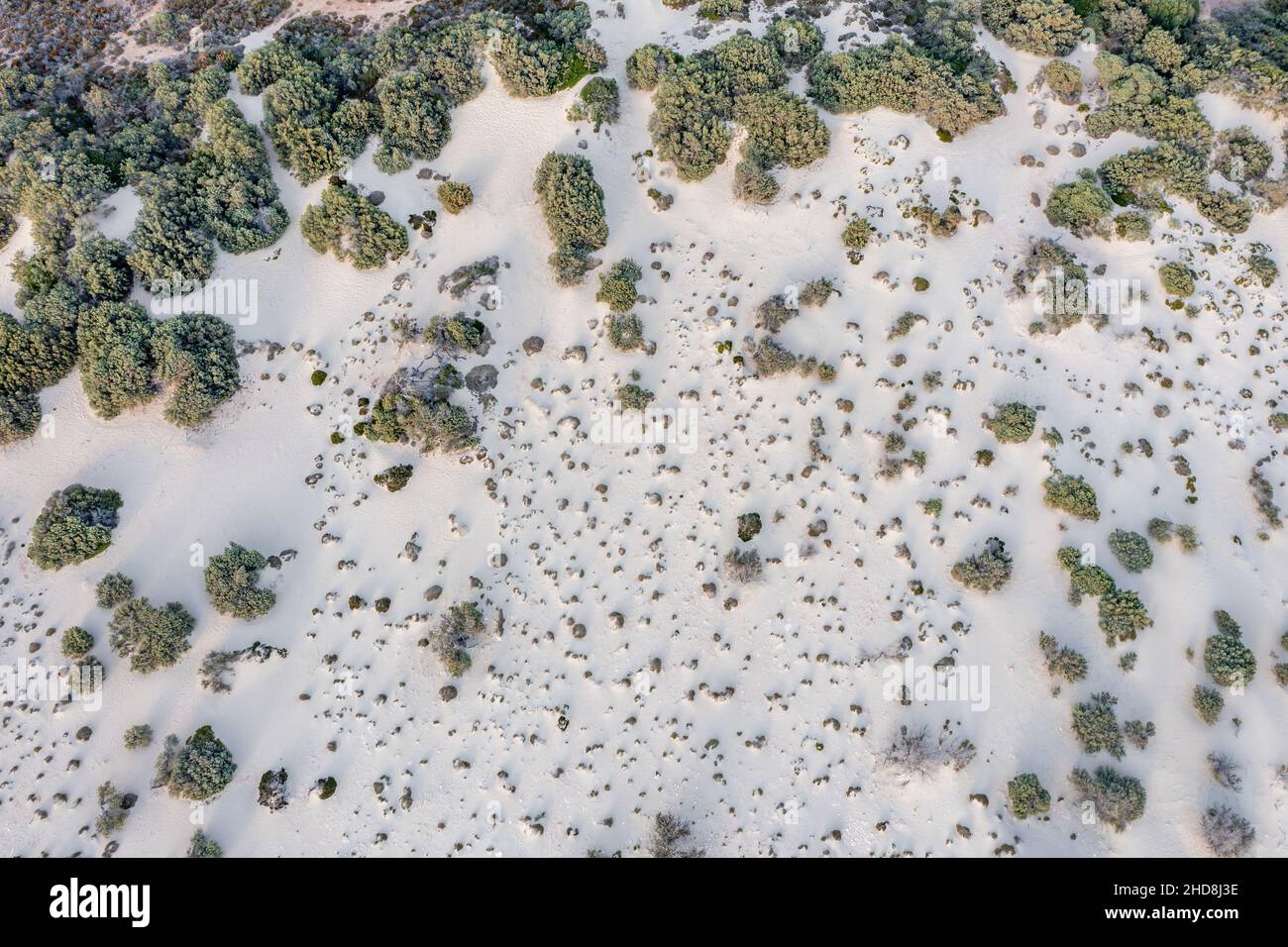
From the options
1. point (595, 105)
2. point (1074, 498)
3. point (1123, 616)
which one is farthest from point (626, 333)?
point (1123, 616)

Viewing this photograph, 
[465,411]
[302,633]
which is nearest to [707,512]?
[465,411]

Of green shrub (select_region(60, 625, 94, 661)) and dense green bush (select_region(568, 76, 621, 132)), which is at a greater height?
dense green bush (select_region(568, 76, 621, 132))

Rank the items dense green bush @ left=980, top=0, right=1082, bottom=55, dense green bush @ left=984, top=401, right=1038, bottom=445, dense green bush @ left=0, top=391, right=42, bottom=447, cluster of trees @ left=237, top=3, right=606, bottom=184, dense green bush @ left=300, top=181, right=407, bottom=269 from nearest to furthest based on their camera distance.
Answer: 1. dense green bush @ left=0, top=391, right=42, bottom=447
2. dense green bush @ left=984, top=401, right=1038, bottom=445
3. dense green bush @ left=300, top=181, right=407, bottom=269
4. cluster of trees @ left=237, top=3, right=606, bottom=184
5. dense green bush @ left=980, top=0, right=1082, bottom=55

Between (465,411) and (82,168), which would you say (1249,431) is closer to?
(465,411)

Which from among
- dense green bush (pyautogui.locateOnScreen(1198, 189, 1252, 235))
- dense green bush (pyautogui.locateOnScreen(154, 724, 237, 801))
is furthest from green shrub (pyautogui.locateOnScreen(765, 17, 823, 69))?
dense green bush (pyautogui.locateOnScreen(154, 724, 237, 801))

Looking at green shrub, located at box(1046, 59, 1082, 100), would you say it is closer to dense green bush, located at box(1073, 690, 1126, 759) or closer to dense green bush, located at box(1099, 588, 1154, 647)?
dense green bush, located at box(1099, 588, 1154, 647)

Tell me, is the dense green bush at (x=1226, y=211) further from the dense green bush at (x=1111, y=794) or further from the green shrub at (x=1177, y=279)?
the dense green bush at (x=1111, y=794)
